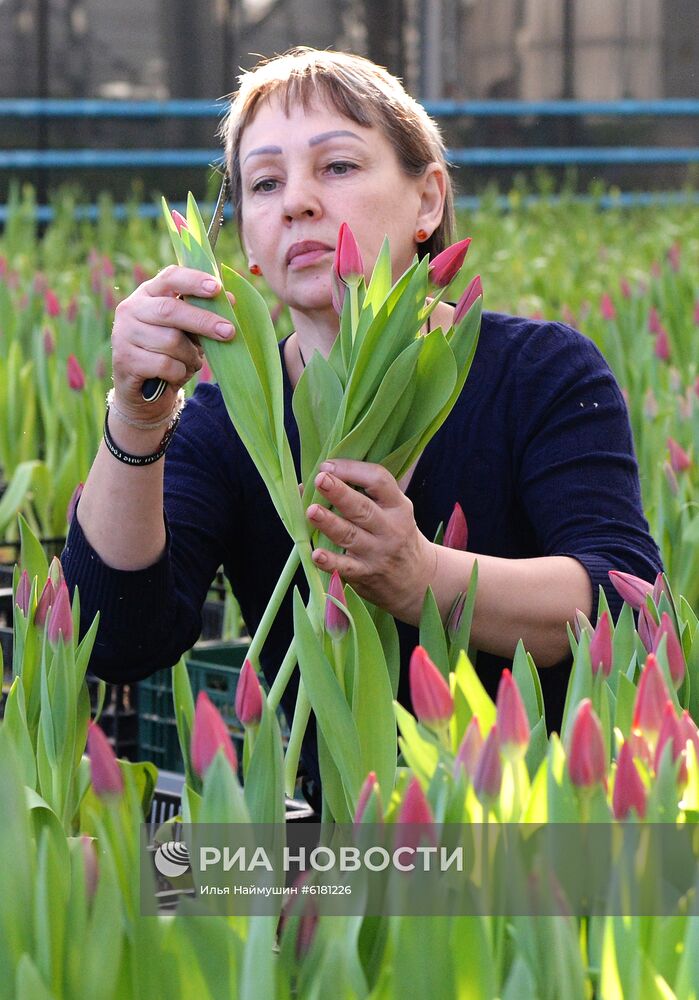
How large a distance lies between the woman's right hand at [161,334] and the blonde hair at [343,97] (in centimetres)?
43

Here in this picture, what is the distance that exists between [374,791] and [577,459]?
0.81 m

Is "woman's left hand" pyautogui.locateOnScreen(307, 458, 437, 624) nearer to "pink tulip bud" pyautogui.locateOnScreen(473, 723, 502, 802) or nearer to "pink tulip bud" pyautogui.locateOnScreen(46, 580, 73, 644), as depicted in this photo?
"pink tulip bud" pyautogui.locateOnScreen(46, 580, 73, 644)

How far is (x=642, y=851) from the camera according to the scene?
2.10 ft

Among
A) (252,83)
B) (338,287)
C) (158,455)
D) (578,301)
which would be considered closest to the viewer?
(338,287)

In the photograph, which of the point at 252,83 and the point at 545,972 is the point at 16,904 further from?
the point at 252,83

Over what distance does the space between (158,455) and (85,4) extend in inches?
310

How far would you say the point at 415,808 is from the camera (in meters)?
0.64

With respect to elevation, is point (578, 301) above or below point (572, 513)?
above

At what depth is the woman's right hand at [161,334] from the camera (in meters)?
0.96

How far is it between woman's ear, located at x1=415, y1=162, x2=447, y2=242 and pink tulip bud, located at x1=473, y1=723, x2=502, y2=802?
38.2 inches

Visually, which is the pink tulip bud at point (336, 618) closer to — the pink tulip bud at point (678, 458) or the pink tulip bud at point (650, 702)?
the pink tulip bud at point (650, 702)

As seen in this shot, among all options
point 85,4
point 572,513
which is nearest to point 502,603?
point 572,513

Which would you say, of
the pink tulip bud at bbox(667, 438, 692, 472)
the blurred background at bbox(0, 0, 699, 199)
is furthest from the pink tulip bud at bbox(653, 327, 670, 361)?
the blurred background at bbox(0, 0, 699, 199)

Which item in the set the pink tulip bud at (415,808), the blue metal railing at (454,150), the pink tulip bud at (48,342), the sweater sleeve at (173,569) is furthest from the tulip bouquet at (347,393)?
the blue metal railing at (454,150)
